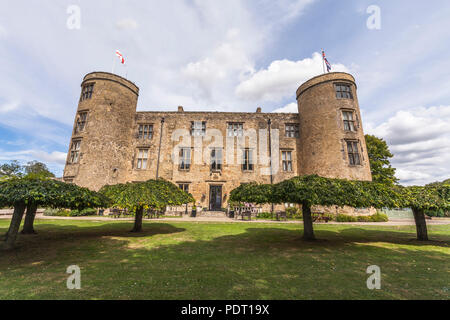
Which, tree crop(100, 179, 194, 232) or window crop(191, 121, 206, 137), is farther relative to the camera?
window crop(191, 121, 206, 137)

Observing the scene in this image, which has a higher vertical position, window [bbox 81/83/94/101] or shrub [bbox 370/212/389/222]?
window [bbox 81/83/94/101]

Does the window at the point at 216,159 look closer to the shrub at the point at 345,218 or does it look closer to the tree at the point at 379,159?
the shrub at the point at 345,218

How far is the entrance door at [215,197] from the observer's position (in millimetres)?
20250

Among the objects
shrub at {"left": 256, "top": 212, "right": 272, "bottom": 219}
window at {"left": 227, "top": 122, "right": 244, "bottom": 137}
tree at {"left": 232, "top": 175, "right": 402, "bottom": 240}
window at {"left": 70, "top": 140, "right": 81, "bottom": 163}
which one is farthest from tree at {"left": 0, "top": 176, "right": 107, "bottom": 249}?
window at {"left": 227, "top": 122, "right": 244, "bottom": 137}

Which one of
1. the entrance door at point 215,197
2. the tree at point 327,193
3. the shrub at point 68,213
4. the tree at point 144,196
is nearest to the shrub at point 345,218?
the tree at point 327,193

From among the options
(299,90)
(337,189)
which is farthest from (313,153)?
(337,189)

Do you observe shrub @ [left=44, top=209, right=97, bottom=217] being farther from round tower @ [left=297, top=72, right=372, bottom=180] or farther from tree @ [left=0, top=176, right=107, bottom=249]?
round tower @ [left=297, top=72, right=372, bottom=180]

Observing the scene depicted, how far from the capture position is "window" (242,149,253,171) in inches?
818

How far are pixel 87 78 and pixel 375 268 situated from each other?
1009 inches

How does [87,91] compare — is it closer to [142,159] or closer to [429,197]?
[142,159]

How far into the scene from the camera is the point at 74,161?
1853 centimetres

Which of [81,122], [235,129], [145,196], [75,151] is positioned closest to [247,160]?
[235,129]
